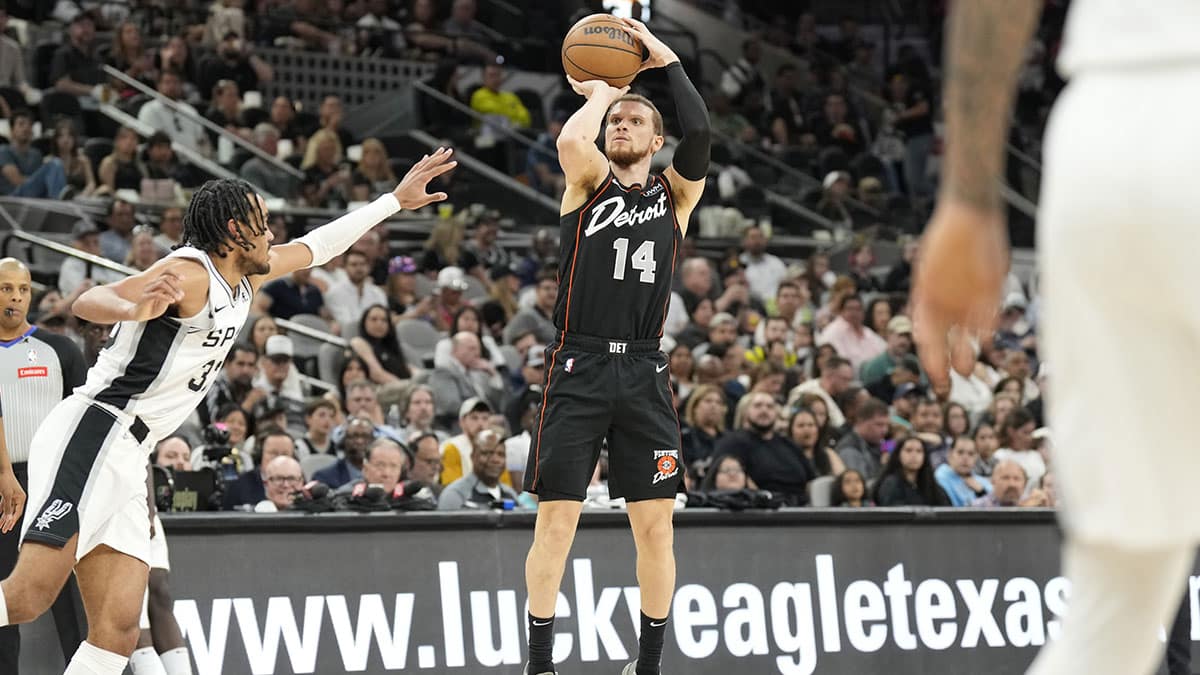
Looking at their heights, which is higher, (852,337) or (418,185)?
(418,185)

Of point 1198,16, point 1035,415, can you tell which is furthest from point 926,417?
point 1198,16

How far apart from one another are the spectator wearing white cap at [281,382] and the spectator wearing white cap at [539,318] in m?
2.24

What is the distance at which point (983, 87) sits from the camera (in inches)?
106

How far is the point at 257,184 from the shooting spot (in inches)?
647

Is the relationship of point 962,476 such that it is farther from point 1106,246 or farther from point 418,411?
point 1106,246

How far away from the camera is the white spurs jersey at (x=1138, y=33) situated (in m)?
2.62

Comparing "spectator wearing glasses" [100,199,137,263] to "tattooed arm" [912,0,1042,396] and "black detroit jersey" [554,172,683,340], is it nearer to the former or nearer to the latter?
"black detroit jersey" [554,172,683,340]

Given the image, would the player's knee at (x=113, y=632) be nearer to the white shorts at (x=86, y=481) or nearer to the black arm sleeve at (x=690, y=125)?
the white shorts at (x=86, y=481)

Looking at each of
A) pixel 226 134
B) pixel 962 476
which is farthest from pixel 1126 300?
pixel 226 134

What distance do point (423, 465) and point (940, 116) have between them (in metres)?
16.4

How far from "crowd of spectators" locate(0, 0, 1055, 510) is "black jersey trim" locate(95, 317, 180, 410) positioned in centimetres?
237

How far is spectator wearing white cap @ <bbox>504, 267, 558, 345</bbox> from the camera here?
13.9 m

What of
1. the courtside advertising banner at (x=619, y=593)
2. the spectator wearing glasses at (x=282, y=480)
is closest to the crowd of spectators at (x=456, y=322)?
the spectator wearing glasses at (x=282, y=480)

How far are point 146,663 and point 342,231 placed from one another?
2066mm
